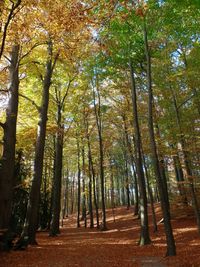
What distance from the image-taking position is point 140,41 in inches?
473

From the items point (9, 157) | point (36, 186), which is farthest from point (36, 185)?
point (9, 157)

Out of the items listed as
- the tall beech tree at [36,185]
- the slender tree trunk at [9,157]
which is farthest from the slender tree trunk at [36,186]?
the slender tree trunk at [9,157]

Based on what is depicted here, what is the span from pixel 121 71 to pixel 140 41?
3616mm

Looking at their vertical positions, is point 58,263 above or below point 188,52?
below

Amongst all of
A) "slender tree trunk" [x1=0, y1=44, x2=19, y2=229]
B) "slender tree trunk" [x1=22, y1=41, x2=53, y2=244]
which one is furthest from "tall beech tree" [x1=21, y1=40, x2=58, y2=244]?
"slender tree trunk" [x1=0, y1=44, x2=19, y2=229]

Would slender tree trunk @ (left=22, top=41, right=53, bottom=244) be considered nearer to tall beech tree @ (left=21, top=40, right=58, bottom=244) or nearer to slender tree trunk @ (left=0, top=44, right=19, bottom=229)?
tall beech tree @ (left=21, top=40, right=58, bottom=244)

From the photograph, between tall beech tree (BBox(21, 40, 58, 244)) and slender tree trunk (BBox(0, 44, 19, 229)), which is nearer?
slender tree trunk (BBox(0, 44, 19, 229))

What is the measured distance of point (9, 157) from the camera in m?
10.1

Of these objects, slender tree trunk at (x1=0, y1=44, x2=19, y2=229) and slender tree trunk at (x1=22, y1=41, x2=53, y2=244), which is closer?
slender tree trunk at (x1=0, y1=44, x2=19, y2=229)

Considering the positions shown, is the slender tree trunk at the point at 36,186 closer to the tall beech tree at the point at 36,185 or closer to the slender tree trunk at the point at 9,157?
the tall beech tree at the point at 36,185

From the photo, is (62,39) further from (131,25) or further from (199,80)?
(199,80)

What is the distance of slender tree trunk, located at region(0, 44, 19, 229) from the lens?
9.62 meters

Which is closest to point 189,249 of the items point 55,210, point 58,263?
point 58,263

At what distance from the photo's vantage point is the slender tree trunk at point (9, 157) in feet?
31.6
